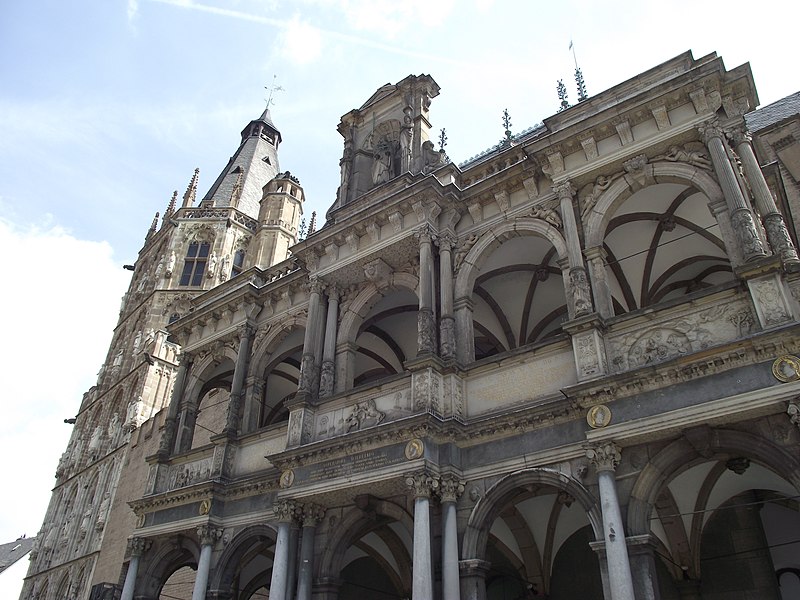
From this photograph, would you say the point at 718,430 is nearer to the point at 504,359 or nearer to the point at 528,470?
the point at 528,470

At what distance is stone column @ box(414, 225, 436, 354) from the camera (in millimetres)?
12898

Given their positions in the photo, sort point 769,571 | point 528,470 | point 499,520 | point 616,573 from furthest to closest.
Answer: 1. point 499,520
2. point 769,571
3. point 528,470
4. point 616,573

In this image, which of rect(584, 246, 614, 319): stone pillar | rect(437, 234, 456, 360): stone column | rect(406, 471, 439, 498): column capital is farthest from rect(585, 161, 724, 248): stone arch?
rect(406, 471, 439, 498): column capital

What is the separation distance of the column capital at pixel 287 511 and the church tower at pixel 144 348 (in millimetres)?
16477

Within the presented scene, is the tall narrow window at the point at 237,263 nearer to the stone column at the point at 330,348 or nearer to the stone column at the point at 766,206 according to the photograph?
A: the stone column at the point at 330,348

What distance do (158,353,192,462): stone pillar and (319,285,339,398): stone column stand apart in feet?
18.4

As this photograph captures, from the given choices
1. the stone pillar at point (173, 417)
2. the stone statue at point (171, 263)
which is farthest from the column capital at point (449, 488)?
the stone statue at point (171, 263)

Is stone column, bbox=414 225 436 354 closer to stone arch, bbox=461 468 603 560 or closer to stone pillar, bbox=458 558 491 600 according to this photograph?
stone arch, bbox=461 468 603 560

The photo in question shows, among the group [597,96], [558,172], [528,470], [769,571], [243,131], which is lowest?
[769,571]

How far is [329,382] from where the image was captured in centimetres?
1452

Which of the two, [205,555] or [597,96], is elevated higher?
[597,96]

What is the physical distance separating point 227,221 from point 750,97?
37136mm

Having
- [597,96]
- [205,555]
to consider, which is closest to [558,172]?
[597,96]

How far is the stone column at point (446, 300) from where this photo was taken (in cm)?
1289
